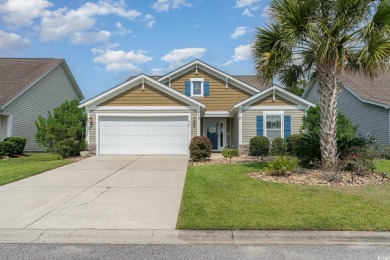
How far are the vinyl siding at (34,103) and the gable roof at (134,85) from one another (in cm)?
595

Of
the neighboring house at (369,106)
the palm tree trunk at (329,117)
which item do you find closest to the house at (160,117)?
the neighboring house at (369,106)

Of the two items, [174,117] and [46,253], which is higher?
[174,117]

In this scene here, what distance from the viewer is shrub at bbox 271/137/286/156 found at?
17781 millimetres

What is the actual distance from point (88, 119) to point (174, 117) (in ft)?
14.7

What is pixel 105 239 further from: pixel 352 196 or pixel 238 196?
pixel 352 196

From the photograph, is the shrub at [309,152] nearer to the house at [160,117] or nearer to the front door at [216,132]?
the house at [160,117]

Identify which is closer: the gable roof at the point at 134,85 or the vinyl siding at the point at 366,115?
the gable roof at the point at 134,85

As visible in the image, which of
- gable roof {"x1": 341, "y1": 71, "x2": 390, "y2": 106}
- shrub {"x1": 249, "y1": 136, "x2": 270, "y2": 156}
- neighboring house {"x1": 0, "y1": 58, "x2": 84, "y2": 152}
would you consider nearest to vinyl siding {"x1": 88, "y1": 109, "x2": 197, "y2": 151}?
shrub {"x1": 249, "y1": 136, "x2": 270, "y2": 156}

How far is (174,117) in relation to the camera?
59.5ft

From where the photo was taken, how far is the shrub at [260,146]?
58.4 feet

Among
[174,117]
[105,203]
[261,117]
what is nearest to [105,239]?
[105,203]

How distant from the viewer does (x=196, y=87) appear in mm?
22172

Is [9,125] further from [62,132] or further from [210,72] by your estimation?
[210,72]

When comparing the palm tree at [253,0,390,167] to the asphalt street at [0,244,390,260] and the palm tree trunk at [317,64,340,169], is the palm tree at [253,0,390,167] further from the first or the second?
the asphalt street at [0,244,390,260]
